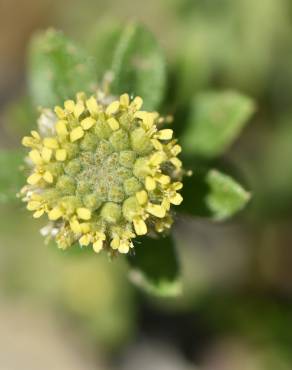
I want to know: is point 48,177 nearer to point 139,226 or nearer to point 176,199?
point 139,226

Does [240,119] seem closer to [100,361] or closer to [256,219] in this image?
[256,219]

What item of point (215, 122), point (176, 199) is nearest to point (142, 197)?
point (176, 199)

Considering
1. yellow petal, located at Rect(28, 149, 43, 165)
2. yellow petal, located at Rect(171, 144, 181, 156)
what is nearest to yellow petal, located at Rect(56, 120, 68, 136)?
yellow petal, located at Rect(28, 149, 43, 165)

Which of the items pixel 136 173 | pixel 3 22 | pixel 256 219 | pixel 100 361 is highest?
pixel 3 22

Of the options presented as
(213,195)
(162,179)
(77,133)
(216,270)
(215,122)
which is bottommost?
(162,179)

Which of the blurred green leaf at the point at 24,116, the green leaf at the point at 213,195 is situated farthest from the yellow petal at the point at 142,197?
the blurred green leaf at the point at 24,116

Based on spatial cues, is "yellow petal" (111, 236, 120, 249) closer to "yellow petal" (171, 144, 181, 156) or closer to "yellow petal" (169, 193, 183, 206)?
"yellow petal" (169, 193, 183, 206)

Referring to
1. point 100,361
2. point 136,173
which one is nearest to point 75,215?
point 136,173
